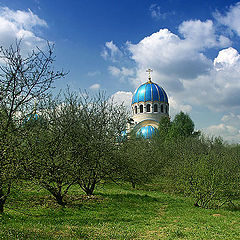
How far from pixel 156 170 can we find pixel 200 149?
6.65 meters

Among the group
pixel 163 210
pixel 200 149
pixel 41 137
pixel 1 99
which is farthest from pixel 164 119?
pixel 1 99

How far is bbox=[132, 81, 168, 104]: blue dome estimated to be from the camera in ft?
139

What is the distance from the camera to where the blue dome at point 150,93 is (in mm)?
42469

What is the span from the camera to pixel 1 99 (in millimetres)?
5648

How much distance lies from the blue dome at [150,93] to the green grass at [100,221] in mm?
32188

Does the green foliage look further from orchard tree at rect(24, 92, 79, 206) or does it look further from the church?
the church

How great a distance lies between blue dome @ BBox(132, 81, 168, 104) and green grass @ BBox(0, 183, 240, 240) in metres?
32.2

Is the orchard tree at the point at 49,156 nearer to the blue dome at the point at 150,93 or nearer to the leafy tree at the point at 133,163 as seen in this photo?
the leafy tree at the point at 133,163

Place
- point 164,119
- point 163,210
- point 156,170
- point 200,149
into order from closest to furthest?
point 163,210, point 156,170, point 200,149, point 164,119

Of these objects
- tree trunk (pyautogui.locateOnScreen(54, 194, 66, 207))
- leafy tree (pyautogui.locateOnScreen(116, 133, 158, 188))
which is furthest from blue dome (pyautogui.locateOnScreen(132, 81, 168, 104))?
tree trunk (pyautogui.locateOnScreen(54, 194, 66, 207))

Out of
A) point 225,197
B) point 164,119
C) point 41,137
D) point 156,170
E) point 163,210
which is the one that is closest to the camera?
point 41,137

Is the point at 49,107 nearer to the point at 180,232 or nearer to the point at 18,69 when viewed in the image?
the point at 18,69

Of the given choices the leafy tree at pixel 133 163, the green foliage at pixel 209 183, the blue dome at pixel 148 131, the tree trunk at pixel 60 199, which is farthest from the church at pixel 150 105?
the tree trunk at pixel 60 199

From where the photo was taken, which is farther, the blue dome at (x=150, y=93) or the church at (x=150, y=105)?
the blue dome at (x=150, y=93)
